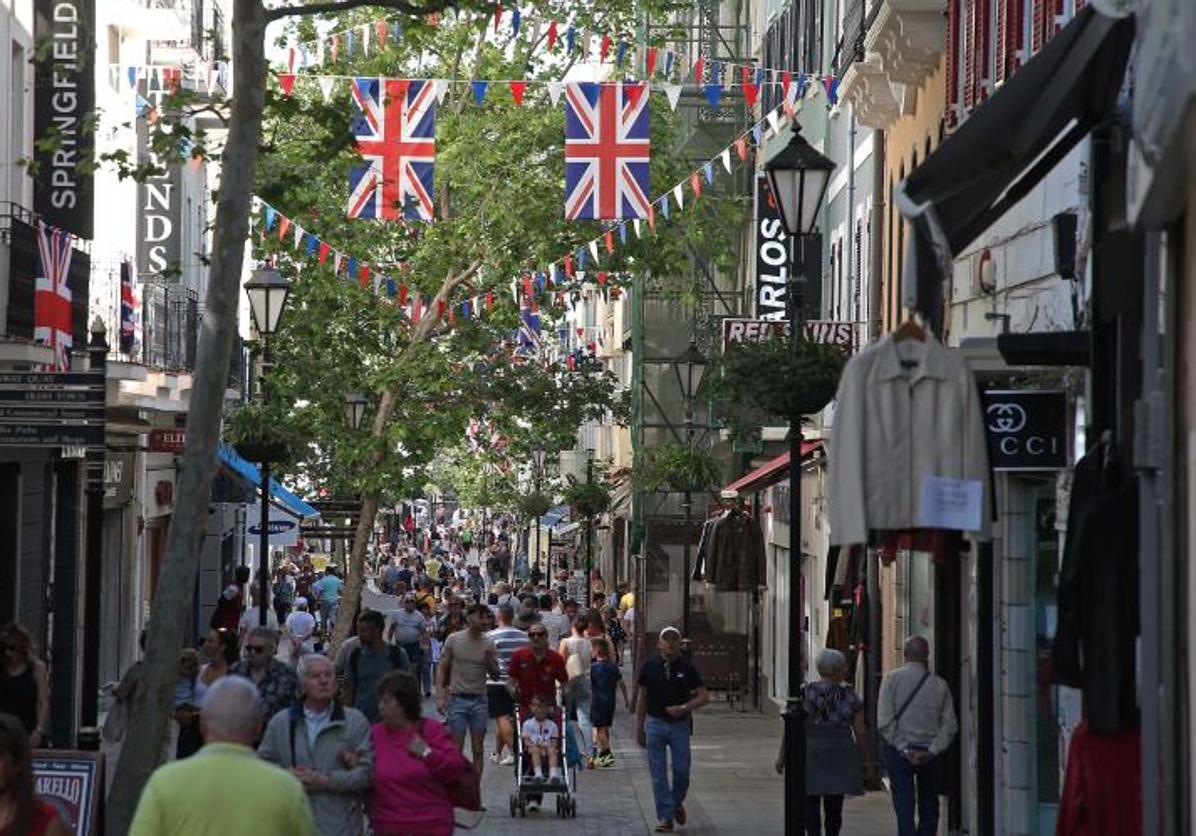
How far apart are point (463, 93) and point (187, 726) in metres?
24.7

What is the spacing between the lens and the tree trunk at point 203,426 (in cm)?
1341

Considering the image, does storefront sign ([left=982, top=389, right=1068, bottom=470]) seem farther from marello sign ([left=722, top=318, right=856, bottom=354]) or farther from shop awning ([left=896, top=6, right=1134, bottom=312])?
marello sign ([left=722, top=318, right=856, bottom=354])

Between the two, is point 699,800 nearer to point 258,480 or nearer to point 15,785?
point 15,785

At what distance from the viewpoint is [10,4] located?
25484 mm

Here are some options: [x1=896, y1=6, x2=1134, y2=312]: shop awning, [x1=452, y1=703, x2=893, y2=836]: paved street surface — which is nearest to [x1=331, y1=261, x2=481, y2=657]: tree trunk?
[x1=452, y1=703, x2=893, y2=836]: paved street surface

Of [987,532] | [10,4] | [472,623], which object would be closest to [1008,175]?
[987,532]

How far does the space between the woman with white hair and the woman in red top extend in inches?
370

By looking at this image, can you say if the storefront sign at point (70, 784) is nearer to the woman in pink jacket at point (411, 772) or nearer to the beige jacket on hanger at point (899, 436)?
the woman in pink jacket at point (411, 772)

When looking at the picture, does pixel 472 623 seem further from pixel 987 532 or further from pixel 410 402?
pixel 410 402

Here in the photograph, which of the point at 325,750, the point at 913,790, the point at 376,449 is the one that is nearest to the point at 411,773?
the point at 325,750

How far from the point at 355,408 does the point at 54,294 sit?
14.7 metres

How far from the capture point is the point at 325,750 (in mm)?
12859

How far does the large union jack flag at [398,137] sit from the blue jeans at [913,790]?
14898 mm

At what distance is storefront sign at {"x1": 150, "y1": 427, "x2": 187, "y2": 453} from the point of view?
35719 millimetres
